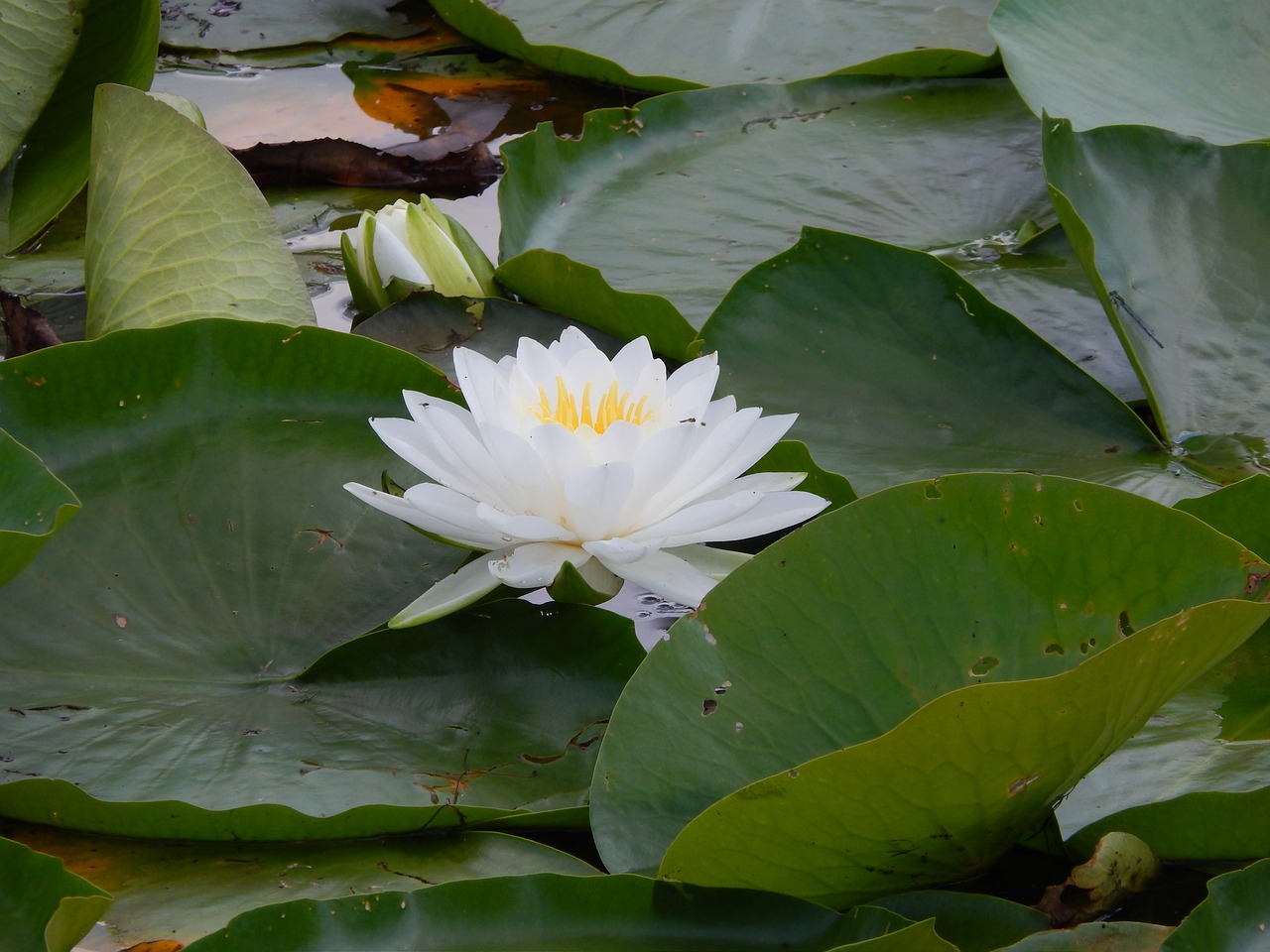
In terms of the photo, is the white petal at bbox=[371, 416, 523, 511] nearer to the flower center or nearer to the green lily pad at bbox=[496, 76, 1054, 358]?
the flower center

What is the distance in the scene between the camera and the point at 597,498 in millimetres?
966

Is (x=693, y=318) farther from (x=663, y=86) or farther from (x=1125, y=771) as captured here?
(x=1125, y=771)

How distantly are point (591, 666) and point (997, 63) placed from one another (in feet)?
4.74

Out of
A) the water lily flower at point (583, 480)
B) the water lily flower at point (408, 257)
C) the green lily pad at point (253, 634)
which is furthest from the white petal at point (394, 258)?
the water lily flower at point (583, 480)

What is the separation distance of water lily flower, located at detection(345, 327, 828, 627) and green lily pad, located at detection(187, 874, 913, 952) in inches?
10.4

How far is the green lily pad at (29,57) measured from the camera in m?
1.66

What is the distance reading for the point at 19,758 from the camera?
977mm

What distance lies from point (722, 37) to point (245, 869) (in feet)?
5.70

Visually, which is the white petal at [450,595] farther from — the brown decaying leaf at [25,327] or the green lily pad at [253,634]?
the brown decaying leaf at [25,327]

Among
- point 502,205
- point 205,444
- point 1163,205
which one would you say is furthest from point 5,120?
point 1163,205

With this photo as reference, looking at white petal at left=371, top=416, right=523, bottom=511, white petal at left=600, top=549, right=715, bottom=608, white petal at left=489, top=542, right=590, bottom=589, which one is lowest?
white petal at left=600, top=549, right=715, bottom=608

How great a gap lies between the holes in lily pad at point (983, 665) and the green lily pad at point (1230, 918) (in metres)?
0.20

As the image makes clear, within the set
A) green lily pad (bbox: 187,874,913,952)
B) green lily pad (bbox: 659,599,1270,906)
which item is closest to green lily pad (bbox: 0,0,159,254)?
green lily pad (bbox: 187,874,913,952)

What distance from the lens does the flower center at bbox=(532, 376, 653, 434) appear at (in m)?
1.08
